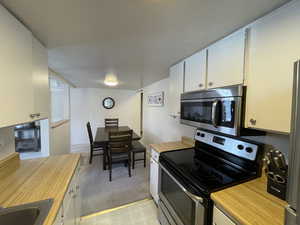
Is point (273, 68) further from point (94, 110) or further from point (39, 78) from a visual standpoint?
point (94, 110)

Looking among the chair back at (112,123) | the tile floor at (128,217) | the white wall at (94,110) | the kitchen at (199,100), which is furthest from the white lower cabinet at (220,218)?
the white wall at (94,110)

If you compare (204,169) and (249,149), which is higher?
(249,149)

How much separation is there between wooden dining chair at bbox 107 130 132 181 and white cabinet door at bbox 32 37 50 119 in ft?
4.42

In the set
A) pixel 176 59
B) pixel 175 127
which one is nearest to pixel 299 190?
pixel 176 59

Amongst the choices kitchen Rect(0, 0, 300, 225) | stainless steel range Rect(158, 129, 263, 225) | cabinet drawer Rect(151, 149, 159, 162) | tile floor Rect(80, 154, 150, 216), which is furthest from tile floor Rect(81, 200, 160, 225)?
cabinet drawer Rect(151, 149, 159, 162)

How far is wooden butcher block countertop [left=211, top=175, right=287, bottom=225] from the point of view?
0.71m

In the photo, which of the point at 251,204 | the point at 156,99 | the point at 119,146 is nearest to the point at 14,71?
the point at 251,204

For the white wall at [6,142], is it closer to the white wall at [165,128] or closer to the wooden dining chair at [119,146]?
the wooden dining chair at [119,146]

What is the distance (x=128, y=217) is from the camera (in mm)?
1750

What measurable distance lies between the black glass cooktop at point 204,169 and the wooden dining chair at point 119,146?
1240 millimetres

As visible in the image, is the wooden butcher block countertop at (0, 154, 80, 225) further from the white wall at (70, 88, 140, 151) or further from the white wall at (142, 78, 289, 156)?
the white wall at (70, 88, 140, 151)

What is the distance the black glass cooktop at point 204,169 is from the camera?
101 cm

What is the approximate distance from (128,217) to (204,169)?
128 centimetres

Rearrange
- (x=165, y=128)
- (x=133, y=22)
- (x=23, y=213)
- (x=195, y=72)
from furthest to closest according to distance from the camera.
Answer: (x=165, y=128) < (x=195, y=72) < (x=133, y=22) < (x=23, y=213)
